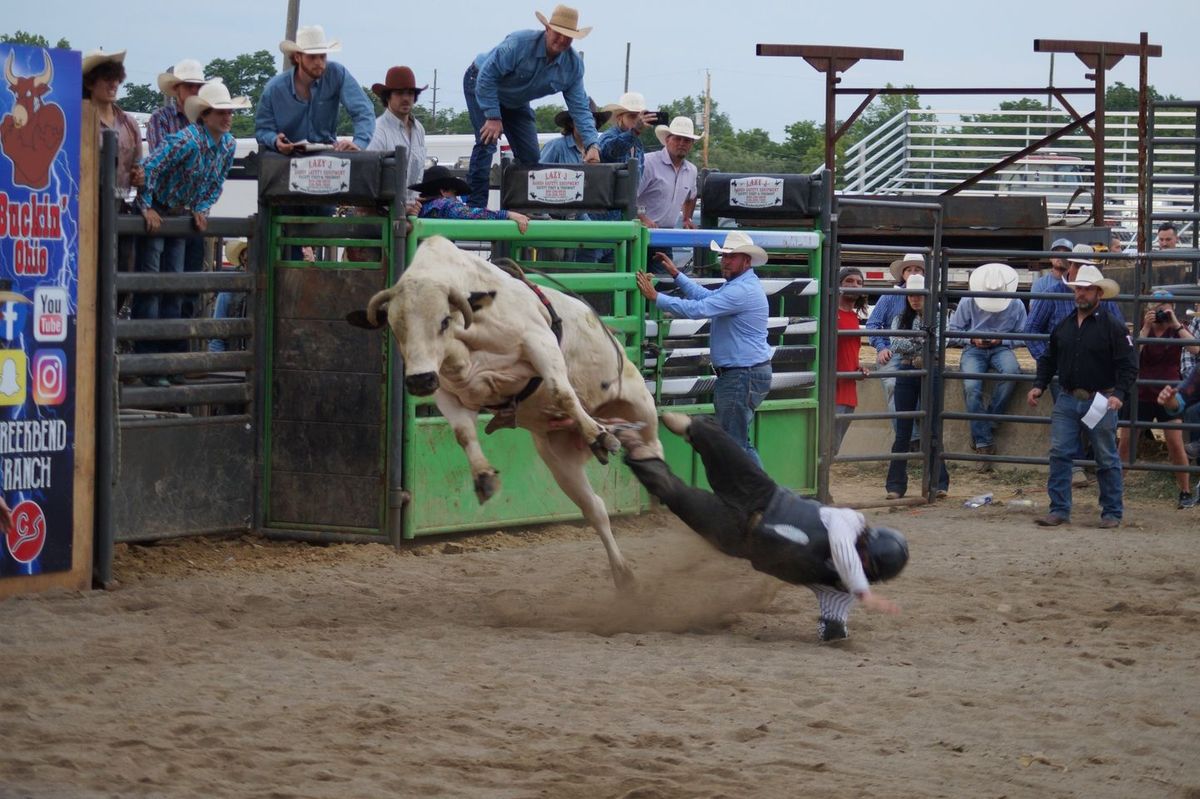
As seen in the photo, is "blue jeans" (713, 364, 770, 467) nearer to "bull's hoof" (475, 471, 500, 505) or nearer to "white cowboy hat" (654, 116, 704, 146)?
"white cowboy hat" (654, 116, 704, 146)

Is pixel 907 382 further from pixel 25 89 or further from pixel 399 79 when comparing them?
pixel 25 89

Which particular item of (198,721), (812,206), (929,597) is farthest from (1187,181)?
(198,721)

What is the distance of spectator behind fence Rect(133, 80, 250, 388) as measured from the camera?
8773 mm

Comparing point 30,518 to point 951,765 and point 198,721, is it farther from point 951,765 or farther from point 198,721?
point 951,765

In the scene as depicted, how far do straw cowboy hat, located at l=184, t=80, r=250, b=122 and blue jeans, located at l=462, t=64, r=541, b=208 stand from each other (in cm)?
206

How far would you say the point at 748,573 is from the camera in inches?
335

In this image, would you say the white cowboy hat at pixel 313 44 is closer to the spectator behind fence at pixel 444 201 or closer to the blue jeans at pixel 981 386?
the spectator behind fence at pixel 444 201

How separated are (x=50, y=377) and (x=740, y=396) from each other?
4.75 meters

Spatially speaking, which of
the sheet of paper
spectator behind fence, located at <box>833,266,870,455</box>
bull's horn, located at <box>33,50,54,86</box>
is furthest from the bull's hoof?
spectator behind fence, located at <box>833,266,870,455</box>

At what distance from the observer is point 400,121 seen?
1067 cm

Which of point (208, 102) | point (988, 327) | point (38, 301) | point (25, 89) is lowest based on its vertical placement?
point (38, 301)

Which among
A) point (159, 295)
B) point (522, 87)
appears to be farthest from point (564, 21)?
point (159, 295)

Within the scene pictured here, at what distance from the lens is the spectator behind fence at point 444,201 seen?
32.2 ft

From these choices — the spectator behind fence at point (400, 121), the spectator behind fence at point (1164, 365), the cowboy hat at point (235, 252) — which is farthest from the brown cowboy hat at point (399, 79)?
the spectator behind fence at point (1164, 365)
